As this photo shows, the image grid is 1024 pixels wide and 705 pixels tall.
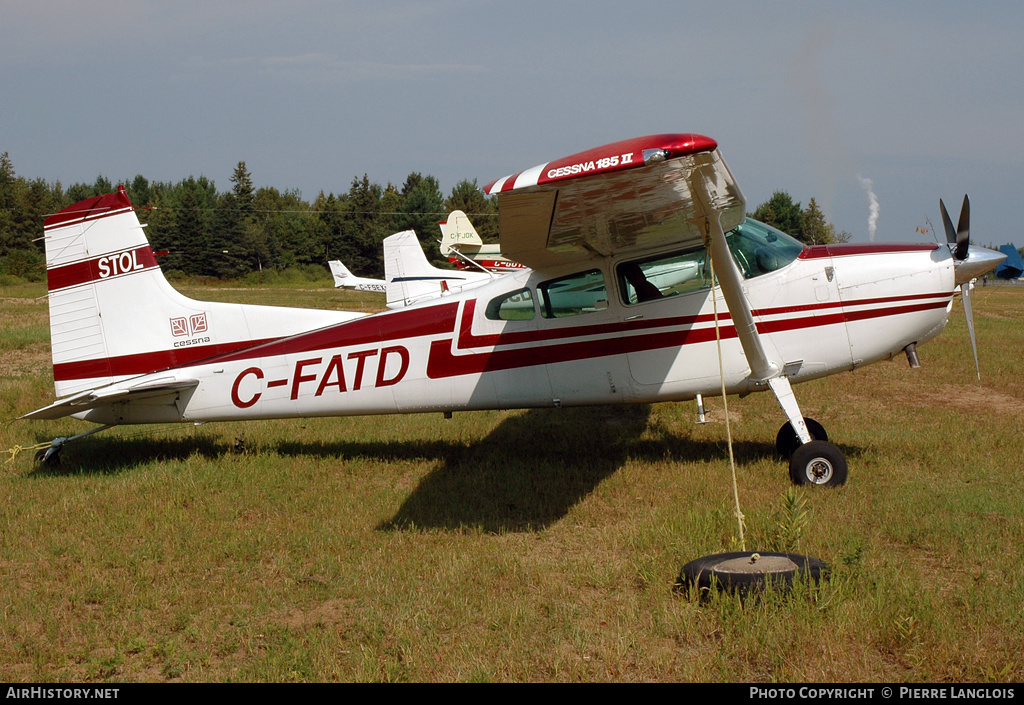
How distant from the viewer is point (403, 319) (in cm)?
758

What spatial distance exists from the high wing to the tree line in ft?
156

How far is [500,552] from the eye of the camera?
17.9 ft

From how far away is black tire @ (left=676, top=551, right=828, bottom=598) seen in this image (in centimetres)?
414

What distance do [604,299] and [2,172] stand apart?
85.8 meters

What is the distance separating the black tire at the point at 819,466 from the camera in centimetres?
655

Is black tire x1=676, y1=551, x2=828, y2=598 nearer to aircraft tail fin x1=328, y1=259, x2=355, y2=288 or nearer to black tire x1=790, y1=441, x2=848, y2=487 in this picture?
black tire x1=790, y1=441, x2=848, y2=487

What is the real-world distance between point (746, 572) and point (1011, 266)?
5363 mm

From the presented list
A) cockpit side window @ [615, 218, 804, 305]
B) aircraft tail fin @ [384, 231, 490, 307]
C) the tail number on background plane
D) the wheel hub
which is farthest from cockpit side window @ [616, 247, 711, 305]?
aircraft tail fin @ [384, 231, 490, 307]

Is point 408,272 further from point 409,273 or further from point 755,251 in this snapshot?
point 755,251

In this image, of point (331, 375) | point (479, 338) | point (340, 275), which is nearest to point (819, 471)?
point (479, 338)
